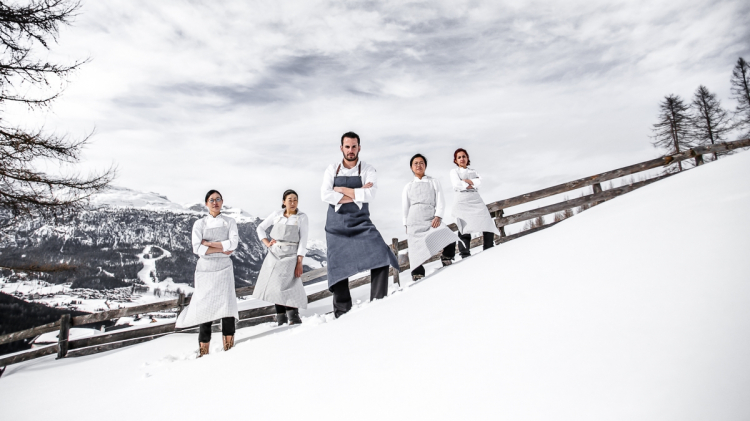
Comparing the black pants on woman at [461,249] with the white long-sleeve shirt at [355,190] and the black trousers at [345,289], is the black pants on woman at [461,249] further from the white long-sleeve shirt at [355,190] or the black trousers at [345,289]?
the white long-sleeve shirt at [355,190]

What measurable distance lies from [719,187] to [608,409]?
2.06 meters

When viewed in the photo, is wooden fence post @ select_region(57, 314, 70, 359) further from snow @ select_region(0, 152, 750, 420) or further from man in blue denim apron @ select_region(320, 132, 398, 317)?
man in blue denim apron @ select_region(320, 132, 398, 317)

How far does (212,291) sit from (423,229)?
252cm

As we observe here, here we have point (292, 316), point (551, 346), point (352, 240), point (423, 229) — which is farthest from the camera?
point (292, 316)

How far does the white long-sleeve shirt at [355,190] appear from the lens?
138 inches

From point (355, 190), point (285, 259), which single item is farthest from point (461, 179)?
point (285, 259)

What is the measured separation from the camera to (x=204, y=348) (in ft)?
12.8

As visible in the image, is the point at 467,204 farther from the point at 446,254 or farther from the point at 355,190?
the point at 355,190

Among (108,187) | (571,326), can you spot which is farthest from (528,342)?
(108,187)

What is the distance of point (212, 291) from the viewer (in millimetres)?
3996

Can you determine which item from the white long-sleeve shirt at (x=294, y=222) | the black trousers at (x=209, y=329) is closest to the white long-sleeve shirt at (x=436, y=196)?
the white long-sleeve shirt at (x=294, y=222)

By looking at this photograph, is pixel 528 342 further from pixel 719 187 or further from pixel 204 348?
pixel 204 348

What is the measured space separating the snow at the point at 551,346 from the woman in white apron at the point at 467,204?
2554 millimetres

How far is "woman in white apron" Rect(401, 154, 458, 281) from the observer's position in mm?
4375
